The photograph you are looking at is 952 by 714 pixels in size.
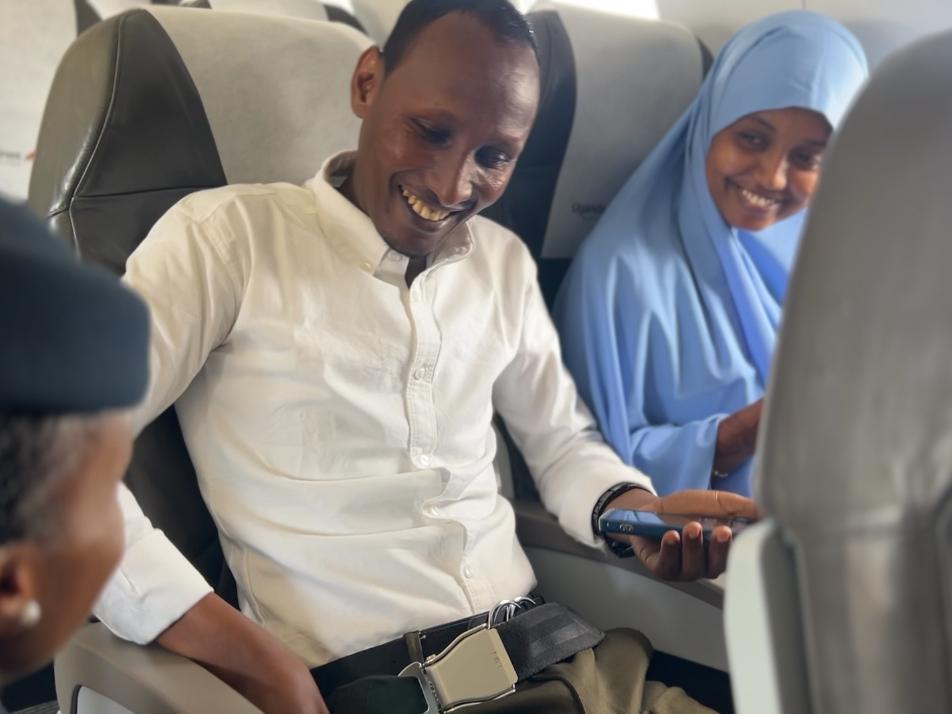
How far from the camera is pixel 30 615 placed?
49 cm

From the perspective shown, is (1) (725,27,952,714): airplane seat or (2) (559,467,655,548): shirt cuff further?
(2) (559,467,655,548): shirt cuff

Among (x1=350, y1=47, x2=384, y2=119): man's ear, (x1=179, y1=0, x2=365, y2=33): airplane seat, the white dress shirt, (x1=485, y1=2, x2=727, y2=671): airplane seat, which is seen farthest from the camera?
(x1=179, y1=0, x2=365, y2=33): airplane seat

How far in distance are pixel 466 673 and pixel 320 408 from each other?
13.2 inches

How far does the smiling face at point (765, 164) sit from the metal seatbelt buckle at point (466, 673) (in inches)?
34.6

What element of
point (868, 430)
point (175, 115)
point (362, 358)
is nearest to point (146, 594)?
point (362, 358)

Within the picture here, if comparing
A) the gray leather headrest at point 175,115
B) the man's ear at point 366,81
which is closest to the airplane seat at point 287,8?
the gray leather headrest at point 175,115

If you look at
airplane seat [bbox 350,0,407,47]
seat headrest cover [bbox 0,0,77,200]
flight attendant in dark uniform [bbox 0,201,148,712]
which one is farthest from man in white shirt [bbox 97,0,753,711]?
seat headrest cover [bbox 0,0,77,200]

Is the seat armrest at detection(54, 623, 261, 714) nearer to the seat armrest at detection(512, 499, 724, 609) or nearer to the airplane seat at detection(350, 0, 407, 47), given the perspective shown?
the seat armrest at detection(512, 499, 724, 609)

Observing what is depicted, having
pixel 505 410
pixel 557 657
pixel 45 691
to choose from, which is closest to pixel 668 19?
pixel 505 410

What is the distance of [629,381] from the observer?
1508mm

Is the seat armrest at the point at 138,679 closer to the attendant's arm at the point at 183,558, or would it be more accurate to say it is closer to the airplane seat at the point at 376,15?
the attendant's arm at the point at 183,558

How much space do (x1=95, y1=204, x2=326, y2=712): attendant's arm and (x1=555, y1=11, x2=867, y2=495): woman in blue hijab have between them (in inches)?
25.5

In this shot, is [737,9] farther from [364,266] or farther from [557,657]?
[557,657]

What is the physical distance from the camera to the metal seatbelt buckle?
1.01 m
